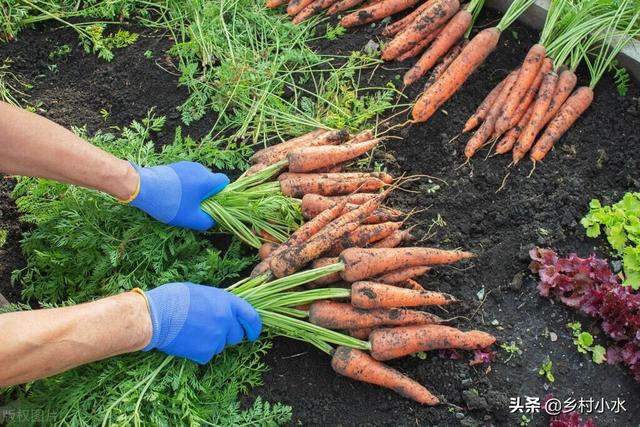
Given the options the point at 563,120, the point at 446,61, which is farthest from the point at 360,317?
the point at 446,61

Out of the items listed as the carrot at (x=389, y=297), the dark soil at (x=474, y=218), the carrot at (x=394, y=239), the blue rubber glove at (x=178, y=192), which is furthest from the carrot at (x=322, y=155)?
the carrot at (x=389, y=297)

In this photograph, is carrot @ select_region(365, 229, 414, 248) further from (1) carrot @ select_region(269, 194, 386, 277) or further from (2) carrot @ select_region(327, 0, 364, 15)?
(2) carrot @ select_region(327, 0, 364, 15)

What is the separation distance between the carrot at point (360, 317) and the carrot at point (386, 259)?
14 cm

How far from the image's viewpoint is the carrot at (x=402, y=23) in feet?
12.5

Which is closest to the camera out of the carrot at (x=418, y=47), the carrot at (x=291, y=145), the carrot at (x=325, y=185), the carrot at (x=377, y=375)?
the carrot at (x=377, y=375)

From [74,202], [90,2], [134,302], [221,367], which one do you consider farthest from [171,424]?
[90,2]

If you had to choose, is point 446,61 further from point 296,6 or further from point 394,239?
point 394,239

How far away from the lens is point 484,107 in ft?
11.5

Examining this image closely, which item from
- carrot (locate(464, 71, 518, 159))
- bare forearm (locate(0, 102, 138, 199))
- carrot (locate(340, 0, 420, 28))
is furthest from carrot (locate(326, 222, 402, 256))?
carrot (locate(340, 0, 420, 28))

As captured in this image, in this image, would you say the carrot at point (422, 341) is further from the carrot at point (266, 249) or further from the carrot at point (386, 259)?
the carrot at point (266, 249)

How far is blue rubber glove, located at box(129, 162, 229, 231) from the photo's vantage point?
9.64ft

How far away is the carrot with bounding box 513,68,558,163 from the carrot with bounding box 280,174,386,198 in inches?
29.5

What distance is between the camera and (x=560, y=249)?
308 centimetres

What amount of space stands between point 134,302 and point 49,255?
2.18 feet
